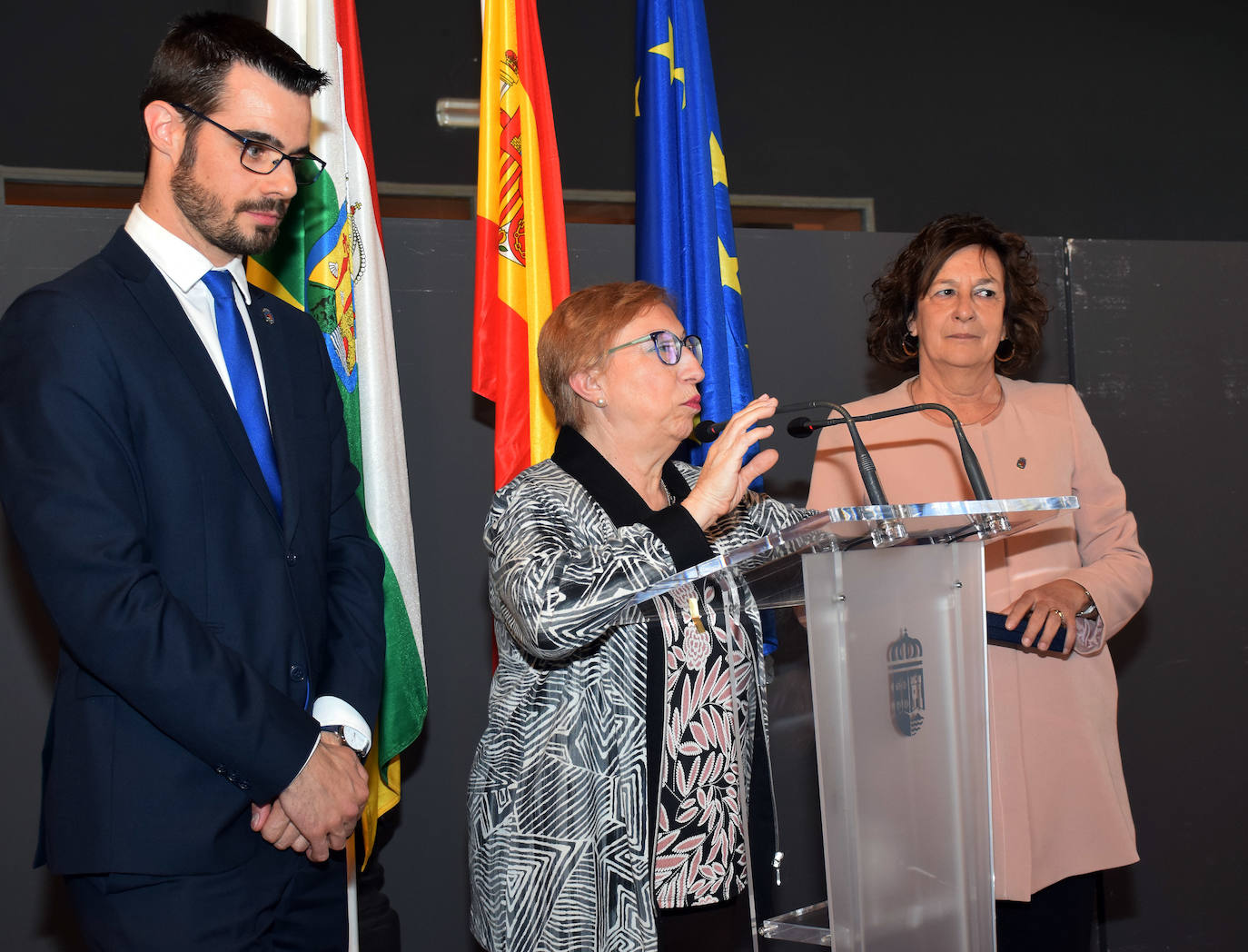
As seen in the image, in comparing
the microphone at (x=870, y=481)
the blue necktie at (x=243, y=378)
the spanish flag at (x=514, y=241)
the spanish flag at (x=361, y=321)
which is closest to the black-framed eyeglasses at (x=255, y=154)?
the blue necktie at (x=243, y=378)

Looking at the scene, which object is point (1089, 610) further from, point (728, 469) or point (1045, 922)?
point (728, 469)

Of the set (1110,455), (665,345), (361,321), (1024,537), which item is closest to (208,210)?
(665,345)

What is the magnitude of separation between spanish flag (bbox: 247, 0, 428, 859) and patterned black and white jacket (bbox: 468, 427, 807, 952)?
2.09 feet

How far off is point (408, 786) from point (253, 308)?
1426 mm

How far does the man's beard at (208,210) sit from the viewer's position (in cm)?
158

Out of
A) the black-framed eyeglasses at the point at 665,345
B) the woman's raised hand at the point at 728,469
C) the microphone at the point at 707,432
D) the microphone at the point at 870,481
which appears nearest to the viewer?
the microphone at the point at 870,481

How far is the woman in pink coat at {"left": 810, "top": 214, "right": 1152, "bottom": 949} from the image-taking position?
2027mm

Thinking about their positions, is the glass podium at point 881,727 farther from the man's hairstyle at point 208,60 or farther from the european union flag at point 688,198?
the european union flag at point 688,198

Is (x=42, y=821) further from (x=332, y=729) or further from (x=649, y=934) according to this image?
(x=649, y=934)

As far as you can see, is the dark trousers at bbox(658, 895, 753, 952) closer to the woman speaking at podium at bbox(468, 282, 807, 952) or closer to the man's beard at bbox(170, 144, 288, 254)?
the woman speaking at podium at bbox(468, 282, 807, 952)

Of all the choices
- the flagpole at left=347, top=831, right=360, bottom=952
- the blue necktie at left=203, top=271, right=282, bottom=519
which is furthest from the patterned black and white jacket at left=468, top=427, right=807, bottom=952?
the flagpole at left=347, top=831, right=360, bottom=952

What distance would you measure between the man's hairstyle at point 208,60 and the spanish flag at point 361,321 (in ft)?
2.43

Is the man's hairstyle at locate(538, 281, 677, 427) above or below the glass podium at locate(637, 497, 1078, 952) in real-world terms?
above

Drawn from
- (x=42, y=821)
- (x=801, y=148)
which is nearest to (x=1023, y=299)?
(x=42, y=821)
